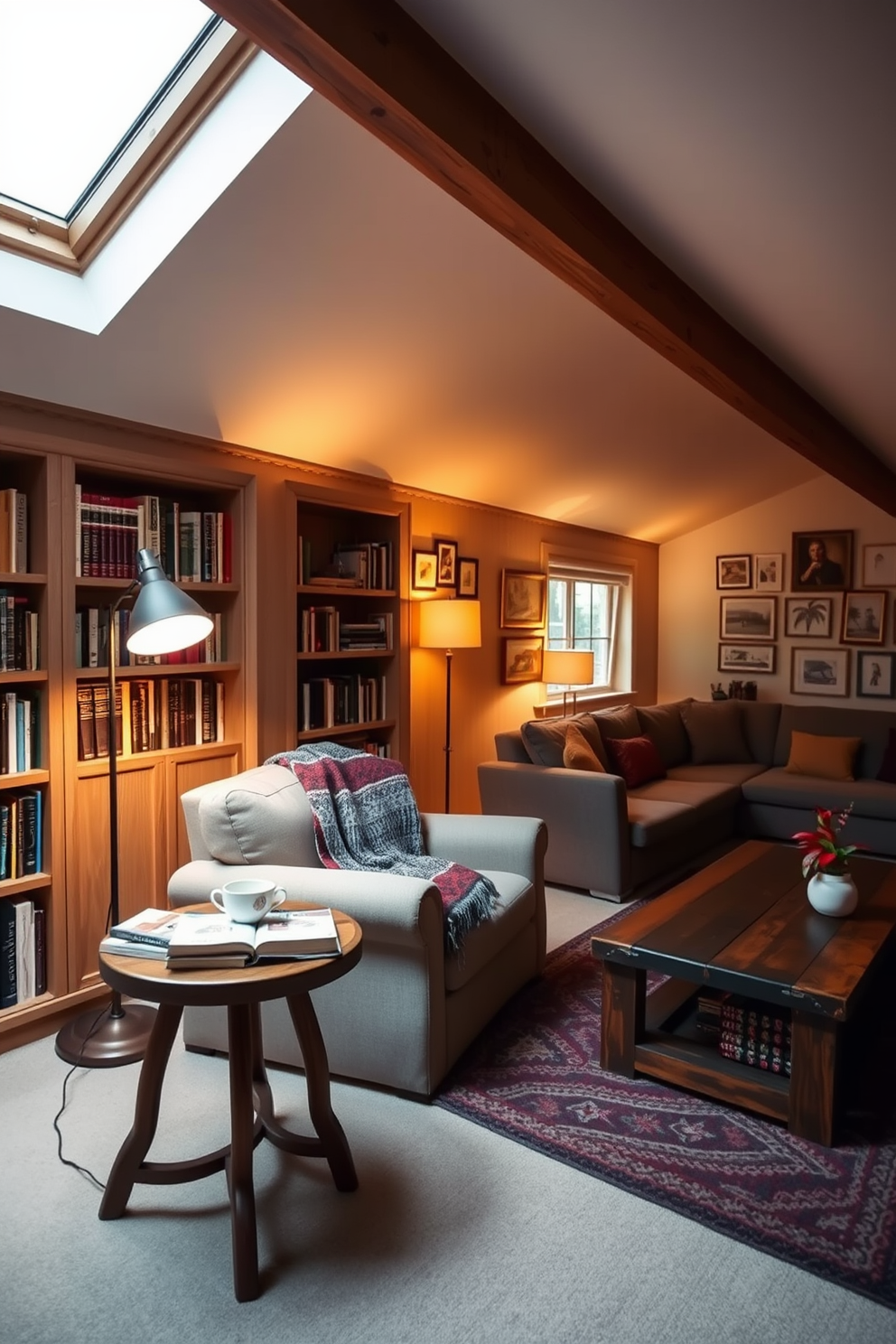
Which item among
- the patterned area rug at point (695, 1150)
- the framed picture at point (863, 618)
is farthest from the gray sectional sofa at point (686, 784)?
the patterned area rug at point (695, 1150)

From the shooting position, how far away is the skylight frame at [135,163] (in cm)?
217

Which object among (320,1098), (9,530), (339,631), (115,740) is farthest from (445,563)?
(320,1098)

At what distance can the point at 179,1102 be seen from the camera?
241cm

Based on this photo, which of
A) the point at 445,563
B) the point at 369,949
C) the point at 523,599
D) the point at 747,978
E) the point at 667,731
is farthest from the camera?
the point at 667,731

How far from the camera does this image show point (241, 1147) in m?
1.82

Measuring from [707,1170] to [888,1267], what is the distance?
0.42 m

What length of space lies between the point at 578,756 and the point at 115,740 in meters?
2.38

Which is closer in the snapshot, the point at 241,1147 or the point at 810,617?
the point at 241,1147

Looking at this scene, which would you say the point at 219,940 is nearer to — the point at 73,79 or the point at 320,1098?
the point at 320,1098

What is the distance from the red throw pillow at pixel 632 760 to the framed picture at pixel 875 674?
2197 millimetres

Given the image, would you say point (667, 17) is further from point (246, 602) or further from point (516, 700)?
point (516, 700)

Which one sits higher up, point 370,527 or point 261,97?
point 261,97

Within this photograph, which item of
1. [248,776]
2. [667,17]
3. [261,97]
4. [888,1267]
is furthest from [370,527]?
[888,1267]

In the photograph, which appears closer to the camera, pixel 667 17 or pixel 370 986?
pixel 667 17
